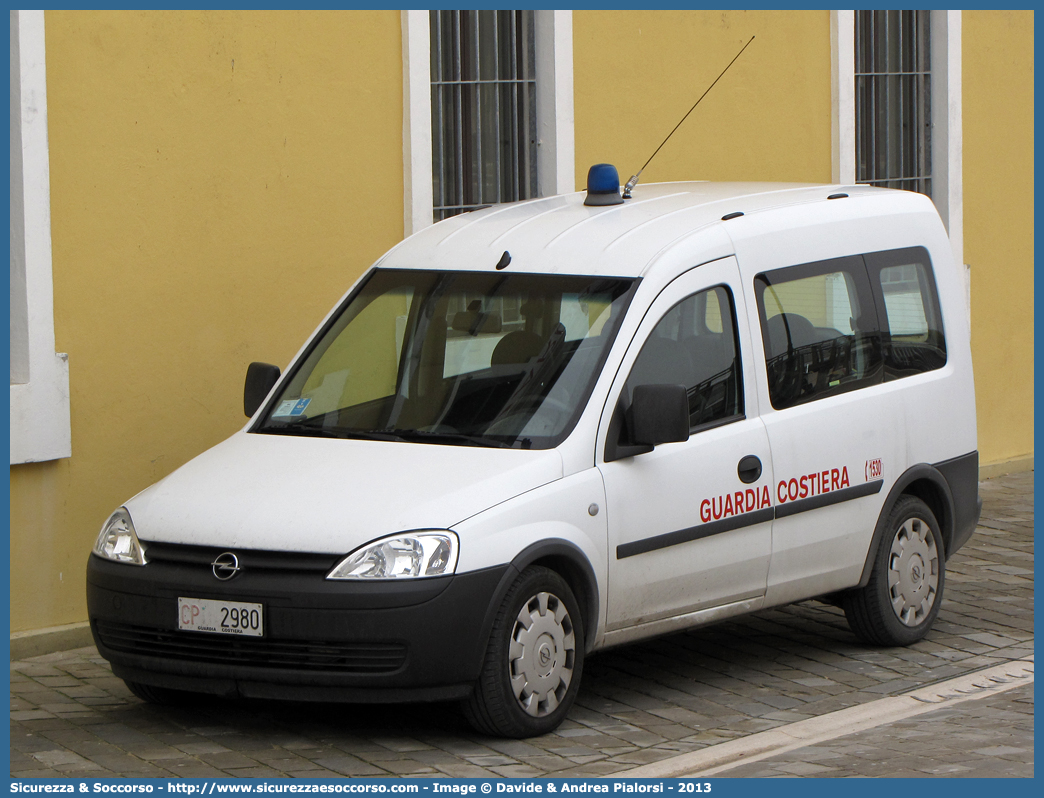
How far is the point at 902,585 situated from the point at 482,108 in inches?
168

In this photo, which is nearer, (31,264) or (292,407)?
A: (292,407)

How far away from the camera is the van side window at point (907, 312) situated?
859 cm

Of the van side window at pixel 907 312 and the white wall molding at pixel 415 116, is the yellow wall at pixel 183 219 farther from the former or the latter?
the van side window at pixel 907 312

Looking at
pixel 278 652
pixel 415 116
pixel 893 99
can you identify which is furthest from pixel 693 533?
pixel 893 99

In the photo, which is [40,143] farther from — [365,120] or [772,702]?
[772,702]

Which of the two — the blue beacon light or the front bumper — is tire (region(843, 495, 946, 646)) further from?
the front bumper

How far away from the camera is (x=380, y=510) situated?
6.61 m

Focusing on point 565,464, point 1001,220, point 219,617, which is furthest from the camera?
point 1001,220

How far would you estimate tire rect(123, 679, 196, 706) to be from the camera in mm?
7383

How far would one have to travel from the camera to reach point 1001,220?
14.5m

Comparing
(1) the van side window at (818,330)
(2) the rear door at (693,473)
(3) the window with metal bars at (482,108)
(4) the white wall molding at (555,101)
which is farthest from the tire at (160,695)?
(4) the white wall molding at (555,101)

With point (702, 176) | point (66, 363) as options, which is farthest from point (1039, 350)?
point (66, 363)

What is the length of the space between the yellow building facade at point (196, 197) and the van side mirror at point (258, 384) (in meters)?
1.36

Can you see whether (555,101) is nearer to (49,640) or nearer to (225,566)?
(49,640)
